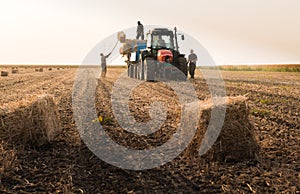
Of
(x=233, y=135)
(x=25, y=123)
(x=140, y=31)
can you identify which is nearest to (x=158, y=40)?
(x=140, y=31)

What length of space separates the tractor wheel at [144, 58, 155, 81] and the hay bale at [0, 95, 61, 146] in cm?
1241

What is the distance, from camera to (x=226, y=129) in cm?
461

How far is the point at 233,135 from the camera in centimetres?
462

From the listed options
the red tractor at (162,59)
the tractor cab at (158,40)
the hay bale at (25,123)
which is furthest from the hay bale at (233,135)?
the tractor cab at (158,40)

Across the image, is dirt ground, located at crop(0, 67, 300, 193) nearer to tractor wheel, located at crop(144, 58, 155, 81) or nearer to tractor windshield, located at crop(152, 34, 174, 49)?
tractor wheel, located at crop(144, 58, 155, 81)

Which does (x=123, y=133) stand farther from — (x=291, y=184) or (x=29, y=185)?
→ (x=291, y=184)

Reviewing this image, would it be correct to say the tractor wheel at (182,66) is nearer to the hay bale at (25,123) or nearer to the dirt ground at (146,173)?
the dirt ground at (146,173)

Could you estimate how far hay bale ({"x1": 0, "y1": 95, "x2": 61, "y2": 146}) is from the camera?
5.27 metres

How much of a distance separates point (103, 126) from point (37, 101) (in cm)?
162

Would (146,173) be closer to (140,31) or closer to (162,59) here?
(162,59)

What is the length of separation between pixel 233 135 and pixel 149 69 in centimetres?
1338

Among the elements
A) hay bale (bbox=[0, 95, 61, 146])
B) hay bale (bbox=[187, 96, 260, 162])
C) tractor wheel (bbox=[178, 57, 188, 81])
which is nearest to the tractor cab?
tractor wheel (bbox=[178, 57, 188, 81])

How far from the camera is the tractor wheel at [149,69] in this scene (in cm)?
1767

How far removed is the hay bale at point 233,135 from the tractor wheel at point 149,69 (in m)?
13.1
